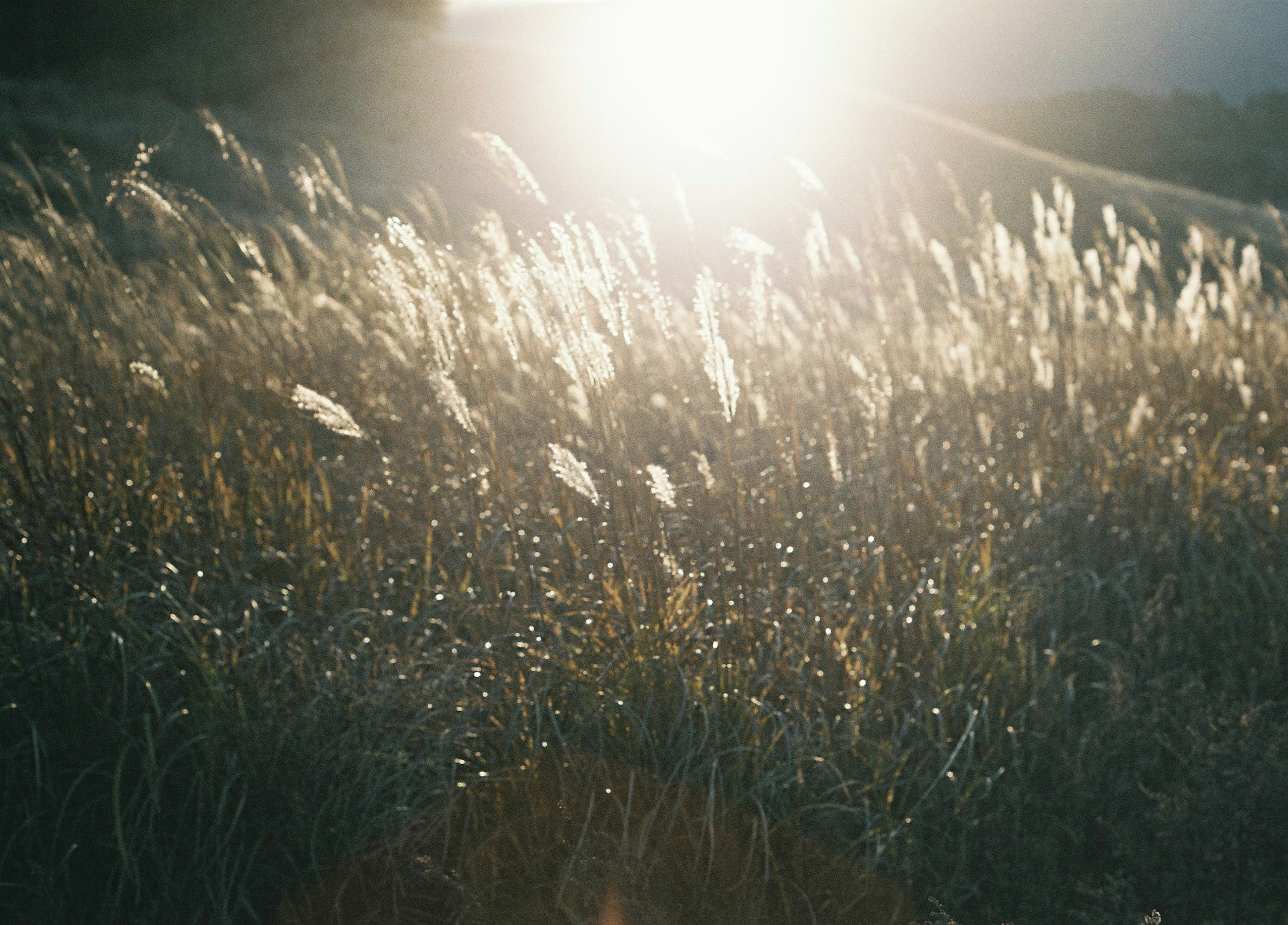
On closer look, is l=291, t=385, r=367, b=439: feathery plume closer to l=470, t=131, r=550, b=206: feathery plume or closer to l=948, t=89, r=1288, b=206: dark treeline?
l=470, t=131, r=550, b=206: feathery plume

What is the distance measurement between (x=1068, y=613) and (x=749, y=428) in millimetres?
1124

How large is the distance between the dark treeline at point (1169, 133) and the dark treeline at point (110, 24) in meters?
30.1

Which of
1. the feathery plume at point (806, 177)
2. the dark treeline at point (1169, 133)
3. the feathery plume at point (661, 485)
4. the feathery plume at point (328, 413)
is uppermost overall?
the feathery plume at point (806, 177)

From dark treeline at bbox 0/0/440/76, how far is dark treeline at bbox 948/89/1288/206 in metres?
30.1

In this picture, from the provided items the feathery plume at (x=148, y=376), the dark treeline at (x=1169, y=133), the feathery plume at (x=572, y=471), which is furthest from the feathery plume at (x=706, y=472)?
the dark treeline at (x=1169, y=133)

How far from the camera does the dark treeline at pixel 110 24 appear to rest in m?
22.2

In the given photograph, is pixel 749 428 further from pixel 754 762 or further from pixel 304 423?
pixel 304 423

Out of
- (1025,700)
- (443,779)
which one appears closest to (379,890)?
(443,779)

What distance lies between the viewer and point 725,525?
274 cm

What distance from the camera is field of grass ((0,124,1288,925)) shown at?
1.94 meters

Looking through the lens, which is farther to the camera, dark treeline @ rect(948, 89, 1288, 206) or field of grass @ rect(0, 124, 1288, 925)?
dark treeline @ rect(948, 89, 1288, 206)

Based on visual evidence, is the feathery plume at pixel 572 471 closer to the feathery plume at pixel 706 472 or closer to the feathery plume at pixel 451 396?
the feathery plume at pixel 451 396

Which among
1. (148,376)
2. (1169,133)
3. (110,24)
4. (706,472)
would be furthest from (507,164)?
(1169,133)

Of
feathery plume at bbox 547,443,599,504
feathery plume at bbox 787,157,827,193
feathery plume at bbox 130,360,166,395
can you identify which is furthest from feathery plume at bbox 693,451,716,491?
feathery plume at bbox 130,360,166,395
